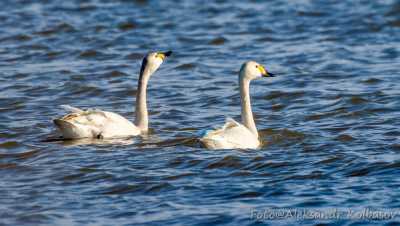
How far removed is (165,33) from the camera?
1970 centimetres

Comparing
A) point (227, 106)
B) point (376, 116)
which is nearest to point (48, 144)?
point (227, 106)

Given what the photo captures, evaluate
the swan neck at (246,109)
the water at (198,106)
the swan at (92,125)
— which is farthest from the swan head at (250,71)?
the swan at (92,125)

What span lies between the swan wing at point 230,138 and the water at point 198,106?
0.15 m

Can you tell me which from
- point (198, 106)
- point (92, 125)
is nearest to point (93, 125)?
point (92, 125)

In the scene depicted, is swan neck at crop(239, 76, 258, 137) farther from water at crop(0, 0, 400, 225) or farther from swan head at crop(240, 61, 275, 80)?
water at crop(0, 0, 400, 225)

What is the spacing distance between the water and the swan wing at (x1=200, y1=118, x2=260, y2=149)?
154 millimetres

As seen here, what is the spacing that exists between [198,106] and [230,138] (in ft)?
9.29

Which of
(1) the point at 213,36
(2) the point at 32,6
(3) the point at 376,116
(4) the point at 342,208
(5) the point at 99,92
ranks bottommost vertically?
(4) the point at 342,208

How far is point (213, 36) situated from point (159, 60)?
653 cm

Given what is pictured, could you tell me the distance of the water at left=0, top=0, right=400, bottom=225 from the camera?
29.3 ft

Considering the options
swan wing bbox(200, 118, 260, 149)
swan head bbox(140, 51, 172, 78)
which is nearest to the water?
swan wing bbox(200, 118, 260, 149)

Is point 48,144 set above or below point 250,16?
below

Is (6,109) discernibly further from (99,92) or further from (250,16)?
(250,16)

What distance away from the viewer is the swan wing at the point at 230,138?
428 inches
